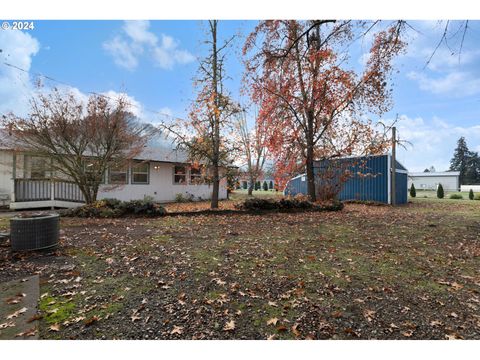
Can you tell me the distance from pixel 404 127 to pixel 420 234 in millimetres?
9884

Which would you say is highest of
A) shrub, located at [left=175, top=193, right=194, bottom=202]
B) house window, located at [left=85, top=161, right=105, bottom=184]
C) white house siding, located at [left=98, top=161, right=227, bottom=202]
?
house window, located at [left=85, top=161, right=105, bottom=184]

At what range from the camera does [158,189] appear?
1567 centimetres

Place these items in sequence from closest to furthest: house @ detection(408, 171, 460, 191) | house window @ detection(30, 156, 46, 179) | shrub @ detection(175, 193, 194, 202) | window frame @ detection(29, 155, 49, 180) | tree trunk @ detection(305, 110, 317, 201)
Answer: window frame @ detection(29, 155, 49, 180)
house window @ detection(30, 156, 46, 179)
tree trunk @ detection(305, 110, 317, 201)
shrub @ detection(175, 193, 194, 202)
house @ detection(408, 171, 460, 191)

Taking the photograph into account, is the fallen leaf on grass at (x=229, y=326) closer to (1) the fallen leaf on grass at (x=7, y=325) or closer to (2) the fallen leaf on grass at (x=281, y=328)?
(2) the fallen leaf on grass at (x=281, y=328)

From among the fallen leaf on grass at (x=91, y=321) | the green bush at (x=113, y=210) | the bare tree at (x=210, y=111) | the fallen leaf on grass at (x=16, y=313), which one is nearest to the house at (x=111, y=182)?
the green bush at (x=113, y=210)

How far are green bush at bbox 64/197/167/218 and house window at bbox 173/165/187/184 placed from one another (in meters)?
7.71

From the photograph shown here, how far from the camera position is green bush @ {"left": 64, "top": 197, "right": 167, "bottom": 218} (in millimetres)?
8484

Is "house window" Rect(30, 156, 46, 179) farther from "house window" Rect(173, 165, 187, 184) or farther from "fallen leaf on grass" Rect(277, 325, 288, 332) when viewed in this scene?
"fallen leaf on grass" Rect(277, 325, 288, 332)

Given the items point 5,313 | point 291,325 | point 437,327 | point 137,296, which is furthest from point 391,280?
point 5,313

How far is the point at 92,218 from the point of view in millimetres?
8266

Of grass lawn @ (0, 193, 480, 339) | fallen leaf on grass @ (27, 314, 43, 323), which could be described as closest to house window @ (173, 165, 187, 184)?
grass lawn @ (0, 193, 480, 339)

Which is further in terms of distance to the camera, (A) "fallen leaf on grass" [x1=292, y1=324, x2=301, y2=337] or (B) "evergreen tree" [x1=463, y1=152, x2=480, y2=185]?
(B) "evergreen tree" [x1=463, y1=152, x2=480, y2=185]

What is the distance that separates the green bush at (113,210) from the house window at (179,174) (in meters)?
7.71

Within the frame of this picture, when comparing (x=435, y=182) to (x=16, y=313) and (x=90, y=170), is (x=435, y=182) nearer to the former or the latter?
(x=90, y=170)
